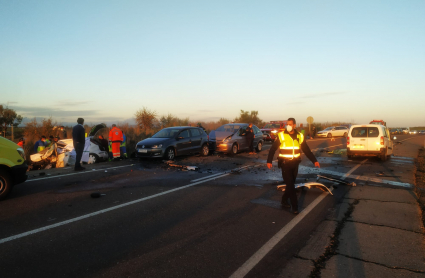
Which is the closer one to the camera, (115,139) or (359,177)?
(359,177)

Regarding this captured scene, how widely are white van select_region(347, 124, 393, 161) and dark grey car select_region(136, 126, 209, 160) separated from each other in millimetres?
7363

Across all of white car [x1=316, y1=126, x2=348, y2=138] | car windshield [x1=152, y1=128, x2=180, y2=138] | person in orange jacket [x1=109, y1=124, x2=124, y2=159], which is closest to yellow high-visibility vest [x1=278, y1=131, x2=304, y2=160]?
car windshield [x1=152, y1=128, x2=180, y2=138]

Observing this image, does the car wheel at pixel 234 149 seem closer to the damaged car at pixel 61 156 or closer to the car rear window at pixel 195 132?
the car rear window at pixel 195 132

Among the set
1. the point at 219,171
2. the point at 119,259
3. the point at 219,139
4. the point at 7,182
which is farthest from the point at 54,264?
the point at 219,139

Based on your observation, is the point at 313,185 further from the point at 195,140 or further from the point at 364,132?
the point at 195,140

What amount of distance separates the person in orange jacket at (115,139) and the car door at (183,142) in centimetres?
265

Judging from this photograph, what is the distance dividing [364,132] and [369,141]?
52cm

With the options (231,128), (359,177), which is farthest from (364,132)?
(231,128)

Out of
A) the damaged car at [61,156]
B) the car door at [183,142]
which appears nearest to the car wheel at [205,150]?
the car door at [183,142]

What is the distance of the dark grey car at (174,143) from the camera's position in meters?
13.7

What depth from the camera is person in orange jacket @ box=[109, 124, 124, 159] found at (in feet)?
45.0

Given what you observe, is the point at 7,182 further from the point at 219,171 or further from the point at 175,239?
the point at 219,171

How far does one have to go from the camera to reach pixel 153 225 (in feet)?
17.2

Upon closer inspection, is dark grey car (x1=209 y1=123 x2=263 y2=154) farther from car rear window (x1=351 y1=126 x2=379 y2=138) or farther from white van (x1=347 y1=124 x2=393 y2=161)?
car rear window (x1=351 y1=126 x2=379 y2=138)
